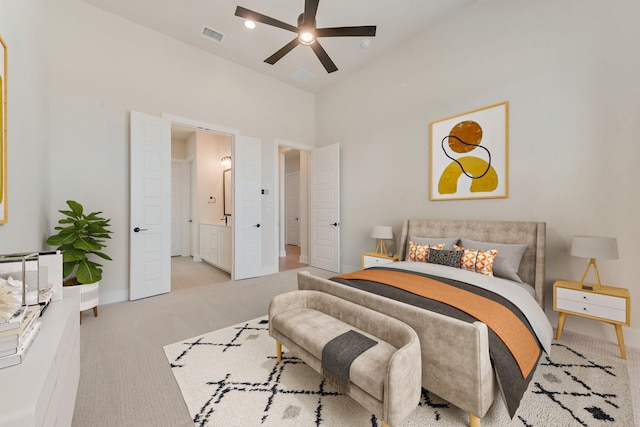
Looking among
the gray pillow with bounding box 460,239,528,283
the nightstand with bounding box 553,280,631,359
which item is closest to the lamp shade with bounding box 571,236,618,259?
the nightstand with bounding box 553,280,631,359

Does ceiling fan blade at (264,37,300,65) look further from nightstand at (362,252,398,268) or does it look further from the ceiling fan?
nightstand at (362,252,398,268)

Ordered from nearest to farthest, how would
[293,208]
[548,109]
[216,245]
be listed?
1. [548,109]
2. [216,245]
3. [293,208]

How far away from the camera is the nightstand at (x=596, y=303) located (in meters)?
2.00

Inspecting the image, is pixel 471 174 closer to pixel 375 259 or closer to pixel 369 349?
pixel 375 259

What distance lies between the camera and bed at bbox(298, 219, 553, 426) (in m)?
1.27

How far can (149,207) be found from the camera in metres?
3.43

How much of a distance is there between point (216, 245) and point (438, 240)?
4074 millimetres

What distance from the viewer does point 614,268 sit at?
7.52 ft

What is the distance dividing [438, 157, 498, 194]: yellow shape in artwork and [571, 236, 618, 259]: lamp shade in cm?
100

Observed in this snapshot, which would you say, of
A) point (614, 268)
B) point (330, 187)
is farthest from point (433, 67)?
point (614, 268)

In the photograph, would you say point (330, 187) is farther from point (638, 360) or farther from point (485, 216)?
point (638, 360)

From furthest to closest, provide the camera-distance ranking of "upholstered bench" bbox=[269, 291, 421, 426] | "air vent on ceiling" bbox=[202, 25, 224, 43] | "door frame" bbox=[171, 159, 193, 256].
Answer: "door frame" bbox=[171, 159, 193, 256]
"air vent on ceiling" bbox=[202, 25, 224, 43]
"upholstered bench" bbox=[269, 291, 421, 426]

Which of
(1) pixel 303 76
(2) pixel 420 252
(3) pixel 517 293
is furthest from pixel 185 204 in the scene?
(3) pixel 517 293

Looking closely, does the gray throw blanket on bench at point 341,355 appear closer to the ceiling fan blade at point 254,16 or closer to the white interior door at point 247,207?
the ceiling fan blade at point 254,16
